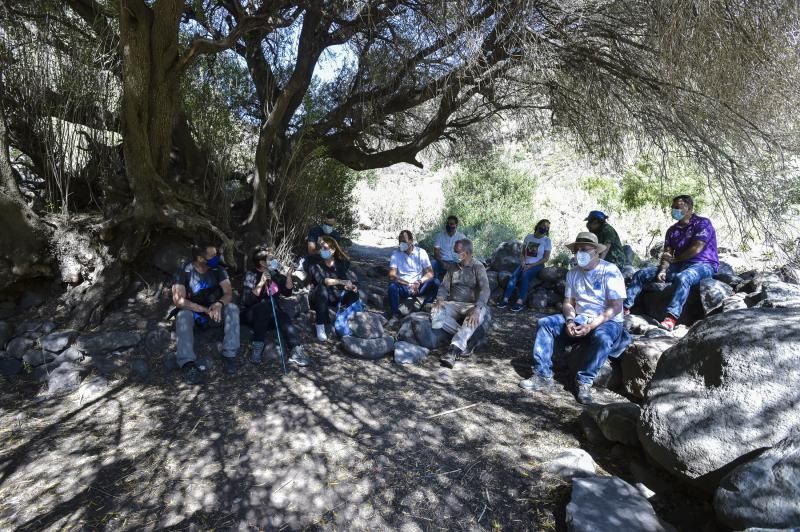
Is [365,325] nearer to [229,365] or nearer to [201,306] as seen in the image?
[229,365]

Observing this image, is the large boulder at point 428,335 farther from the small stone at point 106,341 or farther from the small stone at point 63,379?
the small stone at point 63,379

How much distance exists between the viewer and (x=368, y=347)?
5.02 m

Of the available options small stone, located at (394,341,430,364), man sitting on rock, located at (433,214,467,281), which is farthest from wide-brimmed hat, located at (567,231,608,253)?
man sitting on rock, located at (433,214,467,281)

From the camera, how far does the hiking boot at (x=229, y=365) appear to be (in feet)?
14.8

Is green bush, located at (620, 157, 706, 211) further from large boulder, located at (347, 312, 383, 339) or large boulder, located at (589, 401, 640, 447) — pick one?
large boulder, located at (589, 401, 640, 447)

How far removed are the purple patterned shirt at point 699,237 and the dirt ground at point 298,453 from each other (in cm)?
259

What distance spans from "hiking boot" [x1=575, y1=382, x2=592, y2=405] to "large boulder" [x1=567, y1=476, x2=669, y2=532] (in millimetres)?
1250

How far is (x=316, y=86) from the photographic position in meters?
8.12

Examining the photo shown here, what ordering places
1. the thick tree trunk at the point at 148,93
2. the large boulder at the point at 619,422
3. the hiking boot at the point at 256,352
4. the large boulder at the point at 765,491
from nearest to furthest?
the large boulder at the point at 765,491 → the large boulder at the point at 619,422 → the thick tree trunk at the point at 148,93 → the hiking boot at the point at 256,352

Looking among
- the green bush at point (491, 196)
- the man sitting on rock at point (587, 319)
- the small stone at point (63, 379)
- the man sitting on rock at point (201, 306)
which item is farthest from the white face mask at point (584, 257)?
the green bush at point (491, 196)

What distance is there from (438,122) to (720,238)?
6500 mm

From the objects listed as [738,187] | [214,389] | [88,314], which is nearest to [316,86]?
[88,314]

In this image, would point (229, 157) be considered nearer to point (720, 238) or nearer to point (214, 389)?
point (214, 389)

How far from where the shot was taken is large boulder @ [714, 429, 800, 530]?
199 cm
